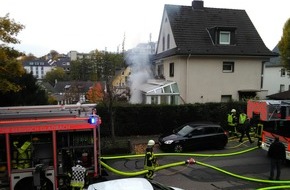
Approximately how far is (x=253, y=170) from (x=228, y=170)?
1071mm

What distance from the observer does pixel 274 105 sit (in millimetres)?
12430

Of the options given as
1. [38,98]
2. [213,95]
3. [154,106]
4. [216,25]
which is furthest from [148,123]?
Result: [216,25]

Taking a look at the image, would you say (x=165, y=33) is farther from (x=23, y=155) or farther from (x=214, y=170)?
(x=23, y=155)

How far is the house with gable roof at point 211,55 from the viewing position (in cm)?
2433

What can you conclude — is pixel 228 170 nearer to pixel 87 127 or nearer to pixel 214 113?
pixel 87 127

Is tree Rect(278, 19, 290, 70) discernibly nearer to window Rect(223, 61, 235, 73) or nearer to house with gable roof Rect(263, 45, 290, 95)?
house with gable roof Rect(263, 45, 290, 95)

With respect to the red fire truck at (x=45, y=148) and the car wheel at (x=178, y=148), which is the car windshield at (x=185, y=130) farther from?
the red fire truck at (x=45, y=148)

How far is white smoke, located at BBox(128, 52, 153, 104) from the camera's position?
28778 millimetres

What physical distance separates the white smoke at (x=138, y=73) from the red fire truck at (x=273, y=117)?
49.5ft

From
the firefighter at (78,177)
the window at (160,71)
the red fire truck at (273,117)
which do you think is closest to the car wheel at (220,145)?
the red fire truck at (273,117)

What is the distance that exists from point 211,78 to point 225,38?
12.6 ft

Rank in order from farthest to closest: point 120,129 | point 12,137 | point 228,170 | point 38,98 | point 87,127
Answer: point 38,98, point 120,129, point 228,170, point 87,127, point 12,137

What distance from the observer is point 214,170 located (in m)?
12.2

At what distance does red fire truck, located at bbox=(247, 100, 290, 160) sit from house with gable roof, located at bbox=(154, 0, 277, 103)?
429 inches
